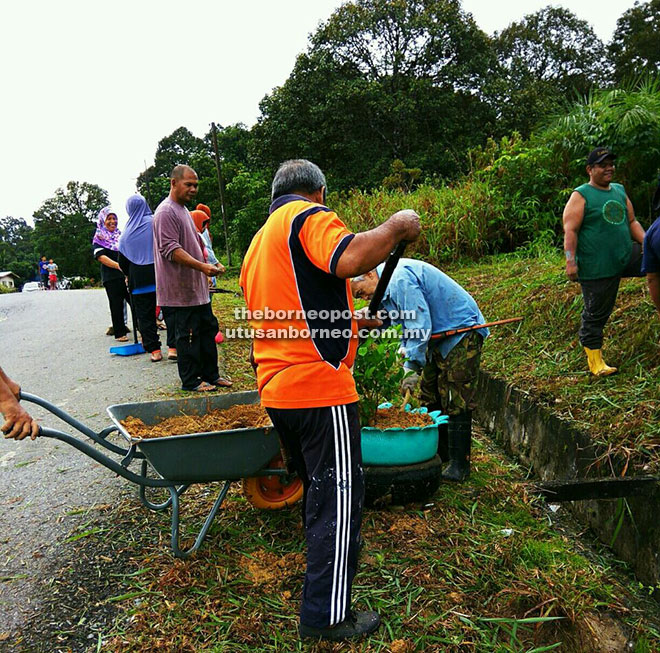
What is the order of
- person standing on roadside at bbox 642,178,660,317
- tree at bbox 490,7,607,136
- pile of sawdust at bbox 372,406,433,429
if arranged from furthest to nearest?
tree at bbox 490,7,607,136
pile of sawdust at bbox 372,406,433,429
person standing on roadside at bbox 642,178,660,317

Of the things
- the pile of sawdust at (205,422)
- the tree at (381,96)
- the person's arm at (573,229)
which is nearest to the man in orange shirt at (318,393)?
the pile of sawdust at (205,422)

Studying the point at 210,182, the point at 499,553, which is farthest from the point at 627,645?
the point at 210,182

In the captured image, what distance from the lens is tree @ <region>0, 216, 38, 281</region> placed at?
7531 cm

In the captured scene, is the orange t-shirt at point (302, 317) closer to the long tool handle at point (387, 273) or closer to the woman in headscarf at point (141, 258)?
the long tool handle at point (387, 273)

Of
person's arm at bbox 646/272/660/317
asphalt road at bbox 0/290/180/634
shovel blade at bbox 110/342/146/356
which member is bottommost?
asphalt road at bbox 0/290/180/634

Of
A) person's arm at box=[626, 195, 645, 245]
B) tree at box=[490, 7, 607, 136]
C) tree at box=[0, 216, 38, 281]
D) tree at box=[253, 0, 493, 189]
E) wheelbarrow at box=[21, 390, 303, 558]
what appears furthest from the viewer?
tree at box=[0, 216, 38, 281]

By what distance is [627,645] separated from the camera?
237 cm

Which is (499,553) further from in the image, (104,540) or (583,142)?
(583,142)

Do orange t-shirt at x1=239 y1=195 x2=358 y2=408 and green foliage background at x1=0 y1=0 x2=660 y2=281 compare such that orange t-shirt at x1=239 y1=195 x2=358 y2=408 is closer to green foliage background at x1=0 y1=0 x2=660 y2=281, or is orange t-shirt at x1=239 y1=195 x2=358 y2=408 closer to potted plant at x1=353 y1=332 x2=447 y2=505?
potted plant at x1=353 y1=332 x2=447 y2=505

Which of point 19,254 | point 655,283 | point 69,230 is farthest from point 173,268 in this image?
point 19,254

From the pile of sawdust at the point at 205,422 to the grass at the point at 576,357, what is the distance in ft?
6.91

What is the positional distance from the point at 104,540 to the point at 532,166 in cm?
820

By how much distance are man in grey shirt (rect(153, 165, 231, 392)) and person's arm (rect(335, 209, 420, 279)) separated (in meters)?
3.11

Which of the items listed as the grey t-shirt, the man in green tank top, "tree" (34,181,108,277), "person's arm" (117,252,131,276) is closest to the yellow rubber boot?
the man in green tank top
